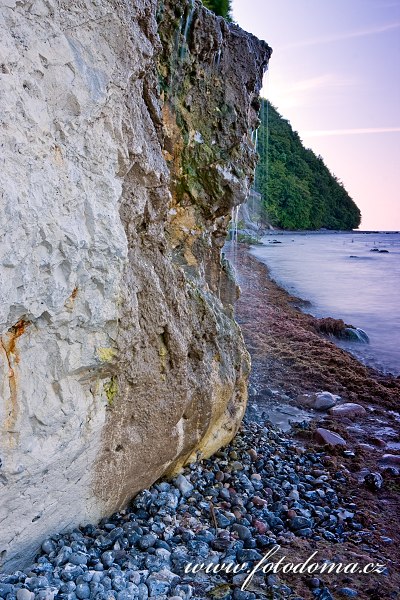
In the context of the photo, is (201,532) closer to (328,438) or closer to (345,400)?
(328,438)

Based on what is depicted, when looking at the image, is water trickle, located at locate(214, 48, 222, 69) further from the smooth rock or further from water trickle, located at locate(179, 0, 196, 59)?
the smooth rock

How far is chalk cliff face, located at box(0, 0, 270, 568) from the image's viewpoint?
2.22 m

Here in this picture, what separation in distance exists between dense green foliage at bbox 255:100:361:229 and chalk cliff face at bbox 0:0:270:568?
50.3m

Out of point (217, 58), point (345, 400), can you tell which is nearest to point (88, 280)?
point (217, 58)

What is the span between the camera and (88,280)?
2.52 m

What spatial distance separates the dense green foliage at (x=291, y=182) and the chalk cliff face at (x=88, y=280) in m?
50.3

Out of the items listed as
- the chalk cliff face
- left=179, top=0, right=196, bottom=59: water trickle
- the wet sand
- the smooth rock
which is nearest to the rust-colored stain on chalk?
the chalk cliff face

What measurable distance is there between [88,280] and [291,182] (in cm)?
6066

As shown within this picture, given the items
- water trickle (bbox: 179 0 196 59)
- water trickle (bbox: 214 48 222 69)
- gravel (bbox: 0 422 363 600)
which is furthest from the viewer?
water trickle (bbox: 214 48 222 69)

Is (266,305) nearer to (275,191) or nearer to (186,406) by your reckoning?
(186,406)

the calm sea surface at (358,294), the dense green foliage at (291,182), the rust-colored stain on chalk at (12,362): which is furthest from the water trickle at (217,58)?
the dense green foliage at (291,182)

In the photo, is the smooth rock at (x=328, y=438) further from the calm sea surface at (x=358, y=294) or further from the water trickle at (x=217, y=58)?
the calm sea surface at (x=358, y=294)

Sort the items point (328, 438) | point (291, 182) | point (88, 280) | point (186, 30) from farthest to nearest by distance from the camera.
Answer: point (291, 182)
point (328, 438)
point (186, 30)
point (88, 280)

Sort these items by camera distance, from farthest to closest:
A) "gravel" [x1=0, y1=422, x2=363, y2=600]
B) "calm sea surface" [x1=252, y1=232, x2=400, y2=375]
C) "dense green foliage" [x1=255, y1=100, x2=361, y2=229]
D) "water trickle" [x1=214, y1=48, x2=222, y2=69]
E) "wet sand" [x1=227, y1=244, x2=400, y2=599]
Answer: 1. "dense green foliage" [x1=255, y1=100, x2=361, y2=229]
2. "calm sea surface" [x1=252, y1=232, x2=400, y2=375]
3. "water trickle" [x1=214, y1=48, x2=222, y2=69]
4. "wet sand" [x1=227, y1=244, x2=400, y2=599]
5. "gravel" [x1=0, y1=422, x2=363, y2=600]
